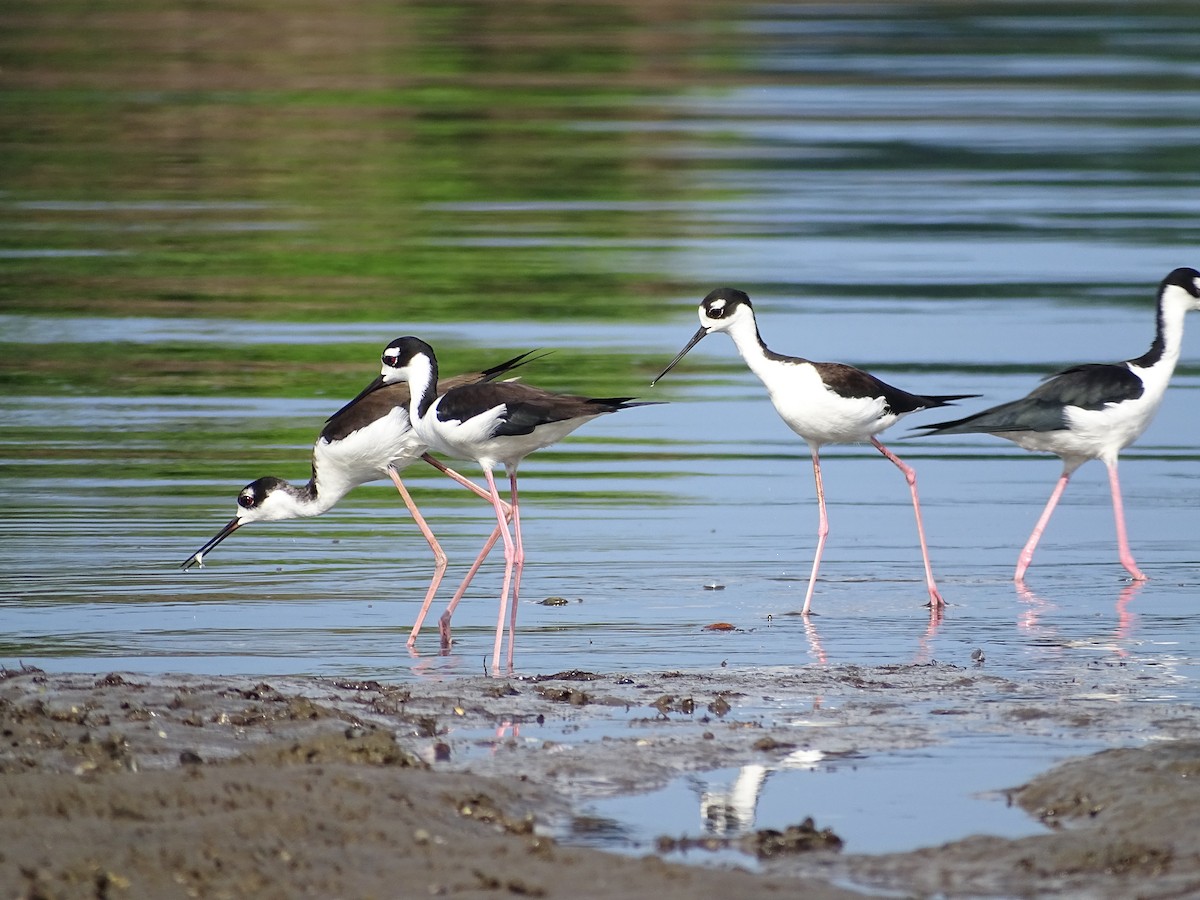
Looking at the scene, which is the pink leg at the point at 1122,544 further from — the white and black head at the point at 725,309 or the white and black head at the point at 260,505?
the white and black head at the point at 260,505

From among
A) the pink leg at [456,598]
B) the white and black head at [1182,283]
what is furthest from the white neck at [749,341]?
the white and black head at [1182,283]

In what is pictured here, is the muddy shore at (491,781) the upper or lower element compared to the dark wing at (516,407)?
lower

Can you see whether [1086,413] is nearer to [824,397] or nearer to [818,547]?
[824,397]

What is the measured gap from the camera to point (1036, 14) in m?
47.9

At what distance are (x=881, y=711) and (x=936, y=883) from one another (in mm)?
1853

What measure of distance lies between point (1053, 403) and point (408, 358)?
3.37m

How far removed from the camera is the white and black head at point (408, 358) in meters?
10.4

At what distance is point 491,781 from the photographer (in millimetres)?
6668

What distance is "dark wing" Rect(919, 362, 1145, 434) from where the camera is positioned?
10891 mm

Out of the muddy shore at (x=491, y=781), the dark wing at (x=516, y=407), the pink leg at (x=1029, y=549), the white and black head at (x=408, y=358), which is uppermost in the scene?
the white and black head at (x=408, y=358)

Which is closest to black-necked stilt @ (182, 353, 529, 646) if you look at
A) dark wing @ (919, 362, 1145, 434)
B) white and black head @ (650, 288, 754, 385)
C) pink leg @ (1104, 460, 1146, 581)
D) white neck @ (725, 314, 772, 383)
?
white and black head @ (650, 288, 754, 385)

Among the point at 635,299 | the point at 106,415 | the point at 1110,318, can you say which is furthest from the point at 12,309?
the point at 1110,318

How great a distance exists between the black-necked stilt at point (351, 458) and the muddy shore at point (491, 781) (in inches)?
102

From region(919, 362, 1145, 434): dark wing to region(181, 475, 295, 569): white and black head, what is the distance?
11.0 feet
